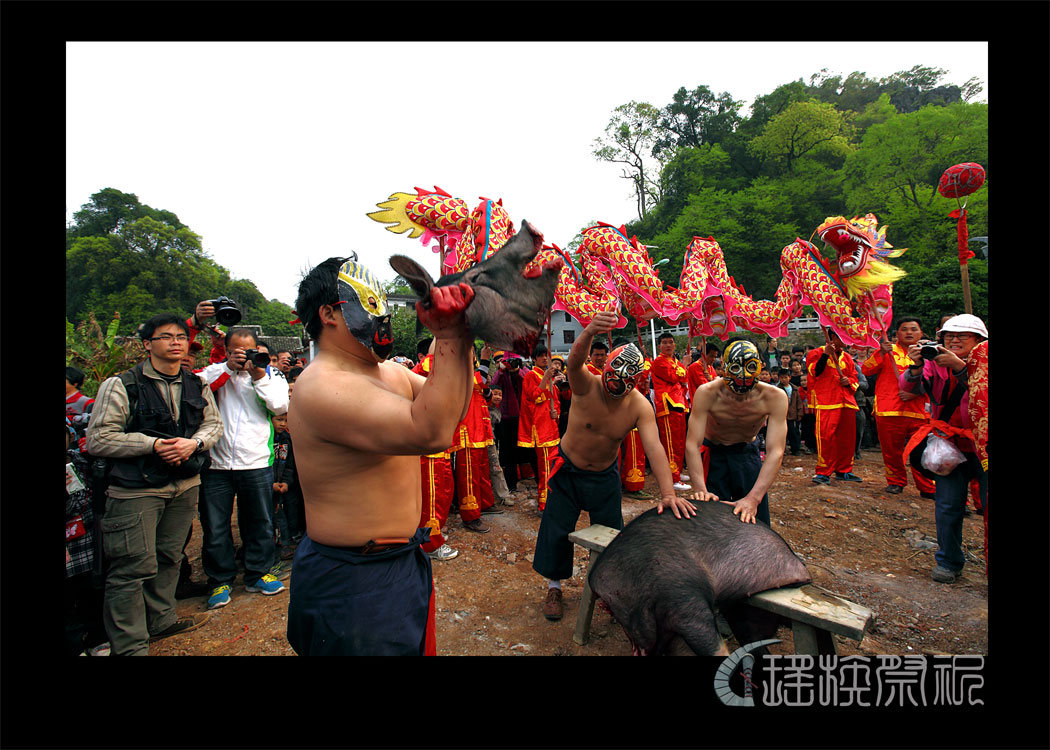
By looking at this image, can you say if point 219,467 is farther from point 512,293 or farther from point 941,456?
point 941,456

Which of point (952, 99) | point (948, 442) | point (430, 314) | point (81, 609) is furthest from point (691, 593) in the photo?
point (952, 99)

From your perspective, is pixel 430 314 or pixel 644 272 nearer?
pixel 430 314

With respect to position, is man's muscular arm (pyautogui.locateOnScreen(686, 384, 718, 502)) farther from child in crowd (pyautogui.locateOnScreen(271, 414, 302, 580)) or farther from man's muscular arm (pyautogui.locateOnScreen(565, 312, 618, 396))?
child in crowd (pyautogui.locateOnScreen(271, 414, 302, 580))

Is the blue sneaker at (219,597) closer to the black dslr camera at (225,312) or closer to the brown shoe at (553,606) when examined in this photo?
the black dslr camera at (225,312)

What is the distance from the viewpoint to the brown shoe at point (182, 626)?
133 inches

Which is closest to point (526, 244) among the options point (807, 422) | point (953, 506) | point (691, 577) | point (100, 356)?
point (691, 577)

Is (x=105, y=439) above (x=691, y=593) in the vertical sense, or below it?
above

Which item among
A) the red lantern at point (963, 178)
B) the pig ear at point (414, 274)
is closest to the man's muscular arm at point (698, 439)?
the pig ear at point (414, 274)

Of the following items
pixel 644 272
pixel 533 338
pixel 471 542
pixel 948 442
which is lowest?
pixel 471 542

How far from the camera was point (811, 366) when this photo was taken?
7445mm

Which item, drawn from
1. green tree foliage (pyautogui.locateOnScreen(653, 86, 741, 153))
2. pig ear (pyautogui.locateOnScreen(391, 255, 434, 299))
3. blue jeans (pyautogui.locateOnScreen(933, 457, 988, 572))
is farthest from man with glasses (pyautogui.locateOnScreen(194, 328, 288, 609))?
green tree foliage (pyautogui.locateOnScreen(653, 86, 741, 153))

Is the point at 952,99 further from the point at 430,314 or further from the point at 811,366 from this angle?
the point at 430,314

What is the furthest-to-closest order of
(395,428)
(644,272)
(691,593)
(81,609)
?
(644,272) → (81,609) → (691,593) → (395,428)

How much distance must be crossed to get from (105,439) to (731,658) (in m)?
3.77
